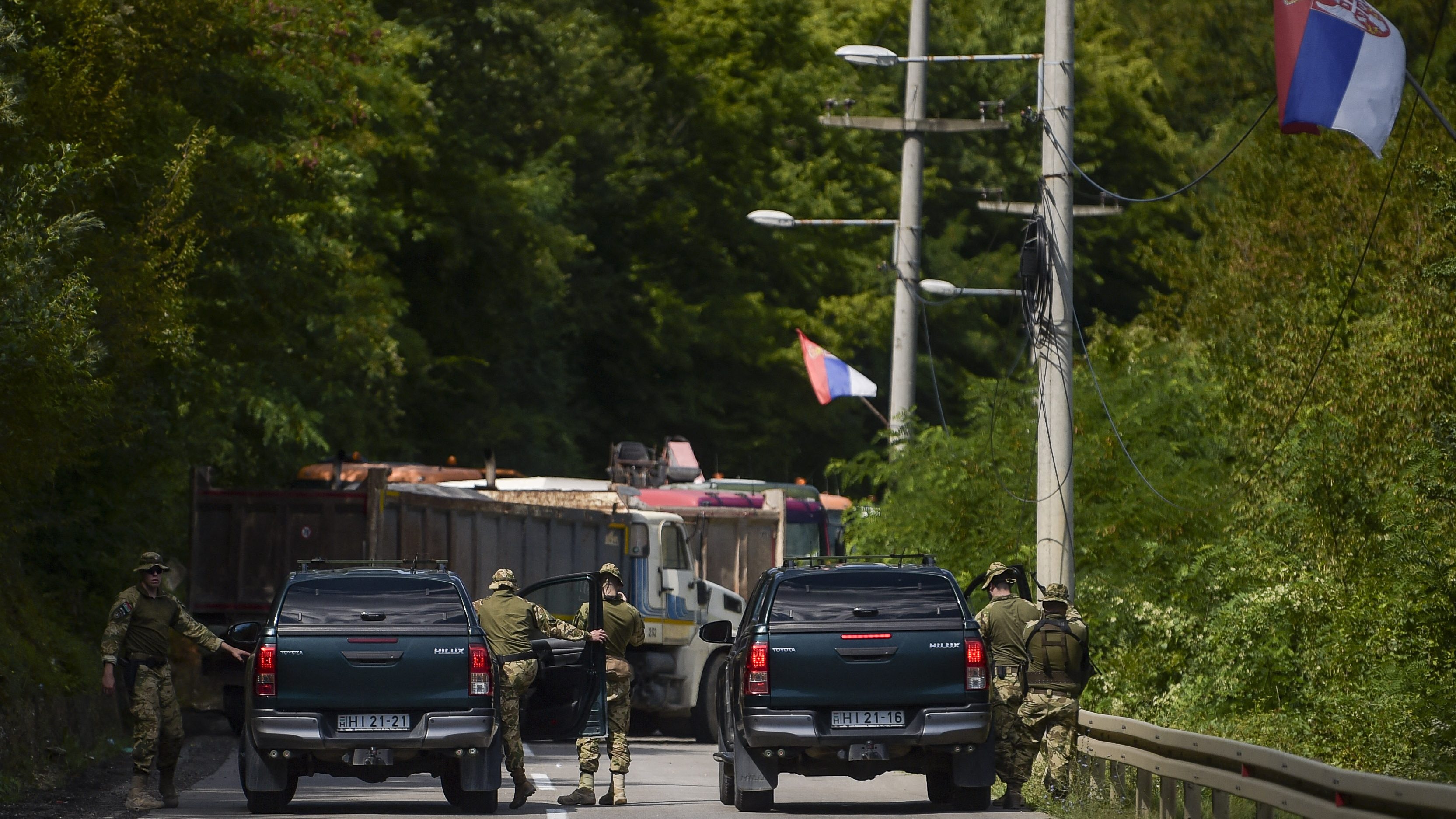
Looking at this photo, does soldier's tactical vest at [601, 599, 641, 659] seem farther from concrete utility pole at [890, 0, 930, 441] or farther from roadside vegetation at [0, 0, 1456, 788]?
concrete utility pole at [890, 0, 930, 441]

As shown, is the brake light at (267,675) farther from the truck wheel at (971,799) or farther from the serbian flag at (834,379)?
the serbian flag at (834,379)

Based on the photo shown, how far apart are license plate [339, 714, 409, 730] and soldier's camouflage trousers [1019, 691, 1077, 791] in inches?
175

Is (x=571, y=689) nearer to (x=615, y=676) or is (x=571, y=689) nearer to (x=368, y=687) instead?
(x=615, y=676)

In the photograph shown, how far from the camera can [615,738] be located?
16719mm

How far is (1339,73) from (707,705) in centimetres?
1199

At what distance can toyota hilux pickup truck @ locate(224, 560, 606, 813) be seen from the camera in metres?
14.8

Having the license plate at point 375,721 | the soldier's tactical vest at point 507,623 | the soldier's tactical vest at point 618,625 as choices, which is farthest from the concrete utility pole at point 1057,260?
the license plate at point 375,721

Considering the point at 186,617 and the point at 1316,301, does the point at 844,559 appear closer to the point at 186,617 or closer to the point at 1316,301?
the point at 186,617

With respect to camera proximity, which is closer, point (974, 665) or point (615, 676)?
point (974, 665)

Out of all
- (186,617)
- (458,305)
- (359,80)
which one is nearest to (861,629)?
(186,617)

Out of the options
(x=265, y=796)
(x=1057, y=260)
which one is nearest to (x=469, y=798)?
(x=265, y=796)

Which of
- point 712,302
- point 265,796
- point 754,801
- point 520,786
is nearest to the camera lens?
point 265,796

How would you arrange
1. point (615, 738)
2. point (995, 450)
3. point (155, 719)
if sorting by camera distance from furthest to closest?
point (995, 450) → point (615, 738) → point (155, 719)

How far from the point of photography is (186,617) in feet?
54.9
